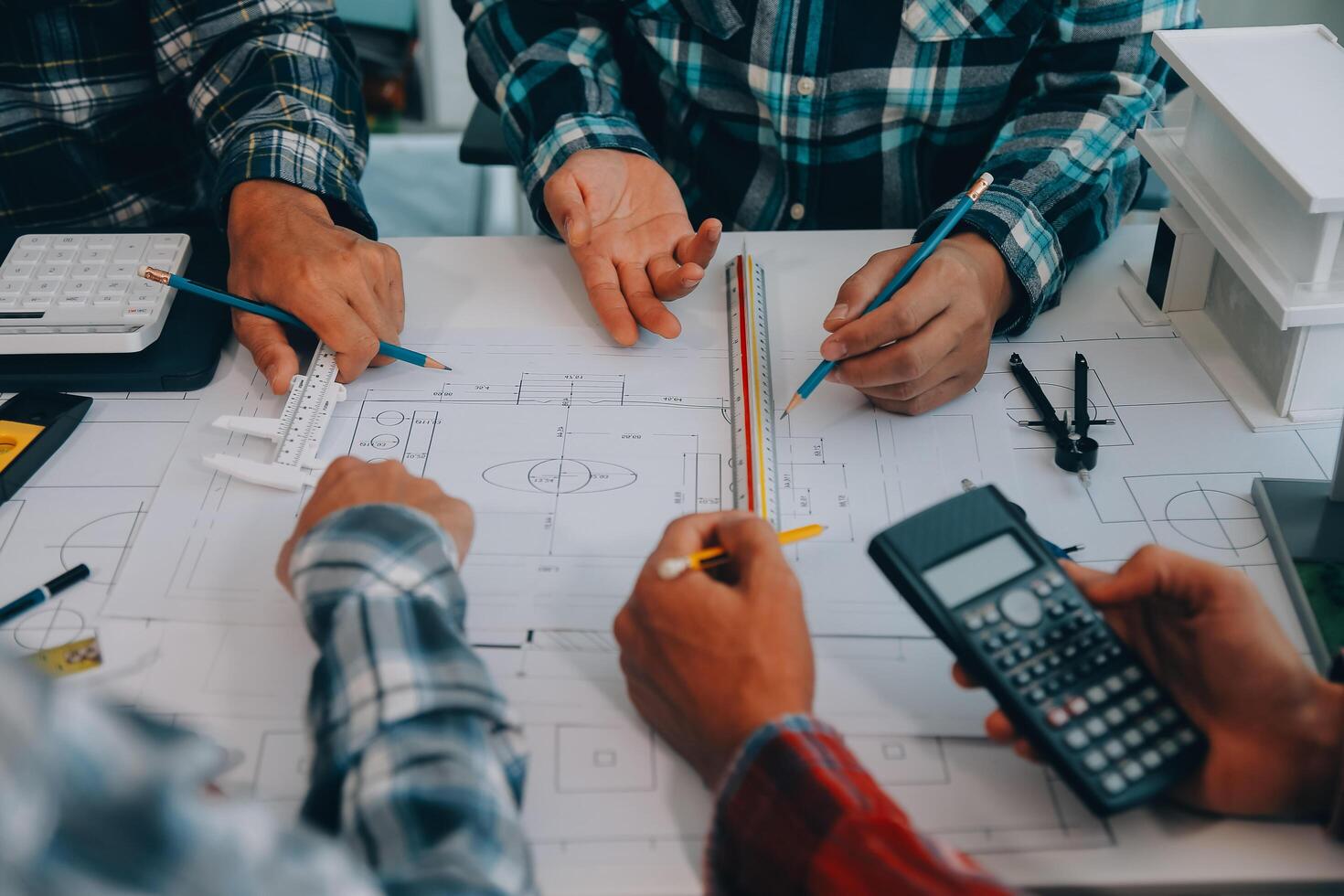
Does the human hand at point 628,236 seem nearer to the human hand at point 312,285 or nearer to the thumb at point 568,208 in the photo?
the thumb at point 568,208

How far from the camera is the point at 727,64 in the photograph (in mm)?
1222

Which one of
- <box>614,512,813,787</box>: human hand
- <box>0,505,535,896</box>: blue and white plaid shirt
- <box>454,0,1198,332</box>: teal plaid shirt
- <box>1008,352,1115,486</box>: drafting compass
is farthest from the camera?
<box>454,0,1198,332</box>: teal plaid shirt

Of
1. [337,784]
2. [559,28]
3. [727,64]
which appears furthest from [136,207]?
[337,784]

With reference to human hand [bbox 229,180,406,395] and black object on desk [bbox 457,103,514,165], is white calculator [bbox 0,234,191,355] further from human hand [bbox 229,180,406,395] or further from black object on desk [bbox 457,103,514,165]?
black object on desk [bbox 457,103,514,165]

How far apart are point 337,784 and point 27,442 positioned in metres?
0.49

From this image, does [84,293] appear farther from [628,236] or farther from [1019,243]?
[1019,243]

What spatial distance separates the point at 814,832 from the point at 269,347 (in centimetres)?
65

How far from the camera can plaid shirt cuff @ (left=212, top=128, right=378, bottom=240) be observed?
3.55 feet

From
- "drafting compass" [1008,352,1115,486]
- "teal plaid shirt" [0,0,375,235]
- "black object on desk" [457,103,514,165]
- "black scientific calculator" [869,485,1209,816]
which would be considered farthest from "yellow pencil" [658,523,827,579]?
"black object on desk" [457,103,514,165]

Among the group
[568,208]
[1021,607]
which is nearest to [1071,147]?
[568,208]

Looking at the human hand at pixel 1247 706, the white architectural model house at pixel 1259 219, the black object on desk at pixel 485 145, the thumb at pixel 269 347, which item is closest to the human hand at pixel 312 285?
the thumb at pixel 269 347

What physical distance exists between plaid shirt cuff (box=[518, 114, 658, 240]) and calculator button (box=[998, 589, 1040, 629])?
67 centimetres

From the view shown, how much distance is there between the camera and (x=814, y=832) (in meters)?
0.56

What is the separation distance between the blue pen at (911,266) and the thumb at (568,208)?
0.27 meters
